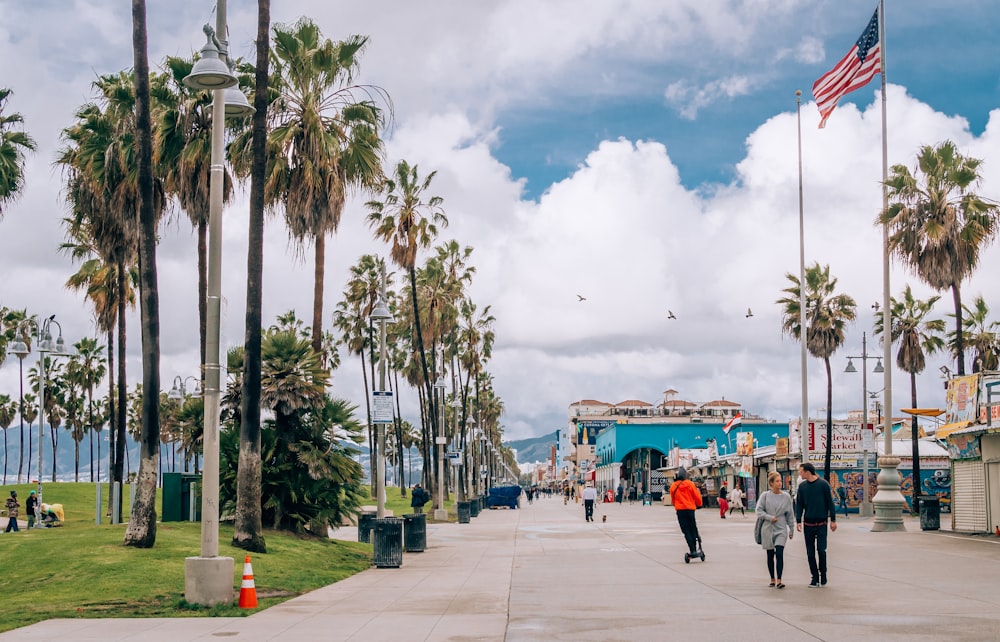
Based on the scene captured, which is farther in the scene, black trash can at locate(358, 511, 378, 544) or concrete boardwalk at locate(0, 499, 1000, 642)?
black trash can at locate(358, 511, 378, 544)

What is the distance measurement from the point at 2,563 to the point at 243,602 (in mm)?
6019

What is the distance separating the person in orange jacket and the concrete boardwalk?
1.94ft

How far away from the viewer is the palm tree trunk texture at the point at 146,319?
18.2 meters

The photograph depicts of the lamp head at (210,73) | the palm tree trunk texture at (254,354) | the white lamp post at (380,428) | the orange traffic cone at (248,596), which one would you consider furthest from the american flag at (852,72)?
the orange traffic cone at (248,596)

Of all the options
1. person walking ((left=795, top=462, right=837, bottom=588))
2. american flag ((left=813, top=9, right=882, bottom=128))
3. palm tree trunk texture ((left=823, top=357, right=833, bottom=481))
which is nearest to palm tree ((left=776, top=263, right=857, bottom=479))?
palm tree trunk texture ((left=823, top=357, right=833, bottom=481))

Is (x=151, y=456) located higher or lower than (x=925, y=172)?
lower

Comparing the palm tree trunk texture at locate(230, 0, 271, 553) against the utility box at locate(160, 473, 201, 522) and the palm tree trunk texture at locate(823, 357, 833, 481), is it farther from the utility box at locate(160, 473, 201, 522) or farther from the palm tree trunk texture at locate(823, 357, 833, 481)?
the palm tree trunk texture at locate(823, 357, 833, 481)

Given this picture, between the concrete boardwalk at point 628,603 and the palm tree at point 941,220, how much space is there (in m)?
13.3

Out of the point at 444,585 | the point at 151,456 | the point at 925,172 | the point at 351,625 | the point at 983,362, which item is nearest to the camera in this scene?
the point at 351,625

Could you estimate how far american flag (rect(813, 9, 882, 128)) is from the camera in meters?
32.2

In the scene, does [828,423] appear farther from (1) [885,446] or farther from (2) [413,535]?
(2) [413,535]

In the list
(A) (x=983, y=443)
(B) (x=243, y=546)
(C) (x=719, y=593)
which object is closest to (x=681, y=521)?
(C) (x=719, y=593)

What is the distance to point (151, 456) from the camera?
18594 mm

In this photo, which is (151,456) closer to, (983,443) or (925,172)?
(983,443)
